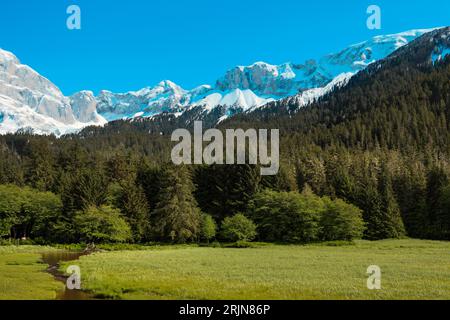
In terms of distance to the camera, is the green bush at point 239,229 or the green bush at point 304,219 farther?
the green bush at point 239,229

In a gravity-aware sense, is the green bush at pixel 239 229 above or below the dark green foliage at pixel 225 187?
below

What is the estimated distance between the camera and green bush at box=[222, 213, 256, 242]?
→ 85688 millimetres

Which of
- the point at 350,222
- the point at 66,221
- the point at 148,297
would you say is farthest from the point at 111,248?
the point at 148,297

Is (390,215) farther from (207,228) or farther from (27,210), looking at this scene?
(27,210)

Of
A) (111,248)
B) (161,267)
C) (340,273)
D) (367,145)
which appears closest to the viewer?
(340,273)

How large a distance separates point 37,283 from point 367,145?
6763 inches

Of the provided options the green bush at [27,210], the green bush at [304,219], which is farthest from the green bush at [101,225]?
the green bush at [304,219]

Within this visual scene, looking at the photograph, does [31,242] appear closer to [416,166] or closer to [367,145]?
[416,166]

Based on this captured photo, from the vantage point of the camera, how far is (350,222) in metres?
84.1

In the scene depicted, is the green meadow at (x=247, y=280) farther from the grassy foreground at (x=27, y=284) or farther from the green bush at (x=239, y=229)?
the green bush at (x=239, y=229)

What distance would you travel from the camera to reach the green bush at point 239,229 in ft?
281

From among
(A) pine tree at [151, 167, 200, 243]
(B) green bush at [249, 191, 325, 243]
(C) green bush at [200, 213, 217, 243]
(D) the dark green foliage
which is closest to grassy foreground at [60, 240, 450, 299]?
(B) green bush at [249, 191, 325, 243]

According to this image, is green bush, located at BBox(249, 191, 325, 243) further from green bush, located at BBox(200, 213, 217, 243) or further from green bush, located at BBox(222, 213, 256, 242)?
green bush, located at BBox(200, 213, 217, 243)

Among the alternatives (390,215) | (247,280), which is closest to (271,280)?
(247,280)
